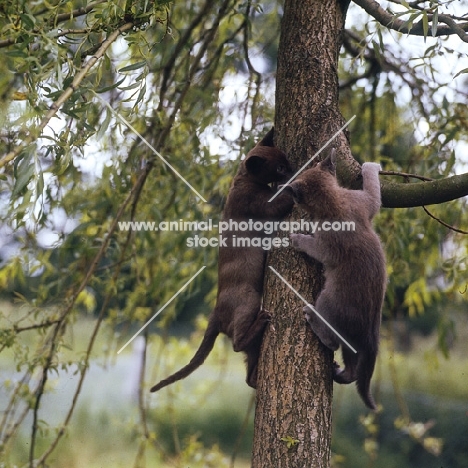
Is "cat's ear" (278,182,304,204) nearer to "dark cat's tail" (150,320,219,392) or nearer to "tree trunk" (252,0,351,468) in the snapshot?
"tree trunk" (252,0,351,468)

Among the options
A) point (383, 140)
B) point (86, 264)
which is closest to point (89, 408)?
point (86, 264)

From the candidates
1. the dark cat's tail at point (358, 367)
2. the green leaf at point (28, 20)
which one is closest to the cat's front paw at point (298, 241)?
the dark cat's tail at point (358, 367)

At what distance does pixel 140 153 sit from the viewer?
12.0 feet

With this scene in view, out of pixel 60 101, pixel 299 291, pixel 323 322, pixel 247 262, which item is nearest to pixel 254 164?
pixel 247 262

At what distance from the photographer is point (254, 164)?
283cm

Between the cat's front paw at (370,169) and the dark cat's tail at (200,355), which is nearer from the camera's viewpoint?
the cat's front paw at (370,169)

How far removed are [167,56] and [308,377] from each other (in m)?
2.40

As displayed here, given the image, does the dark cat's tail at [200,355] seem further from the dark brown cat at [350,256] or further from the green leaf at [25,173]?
the green leaf at [25,173]

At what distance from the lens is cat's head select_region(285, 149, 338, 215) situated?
7.97 ft

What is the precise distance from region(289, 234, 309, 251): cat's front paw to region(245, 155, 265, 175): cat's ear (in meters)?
0.54

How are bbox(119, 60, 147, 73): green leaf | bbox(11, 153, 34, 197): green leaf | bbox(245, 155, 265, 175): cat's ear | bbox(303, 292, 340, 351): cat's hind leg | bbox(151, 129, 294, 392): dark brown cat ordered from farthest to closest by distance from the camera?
1. bbox(245, 155, 265, 175): cat's ear
2. bbox(151, 129, 294, 392): dark brown cat
3. bbox(303, 292, 340, 351): cat's hind leg
4. bbox(119, 60, 147, 73): green leaf
5. bbox(11, 153, 34, 197): green leaf

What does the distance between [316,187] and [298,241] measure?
0.84 feet

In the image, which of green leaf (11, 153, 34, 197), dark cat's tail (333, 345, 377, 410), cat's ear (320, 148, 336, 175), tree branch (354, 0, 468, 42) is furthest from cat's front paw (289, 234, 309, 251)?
green leaf (11, 153, 34, 197)

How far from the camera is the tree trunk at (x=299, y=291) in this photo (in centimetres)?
210
